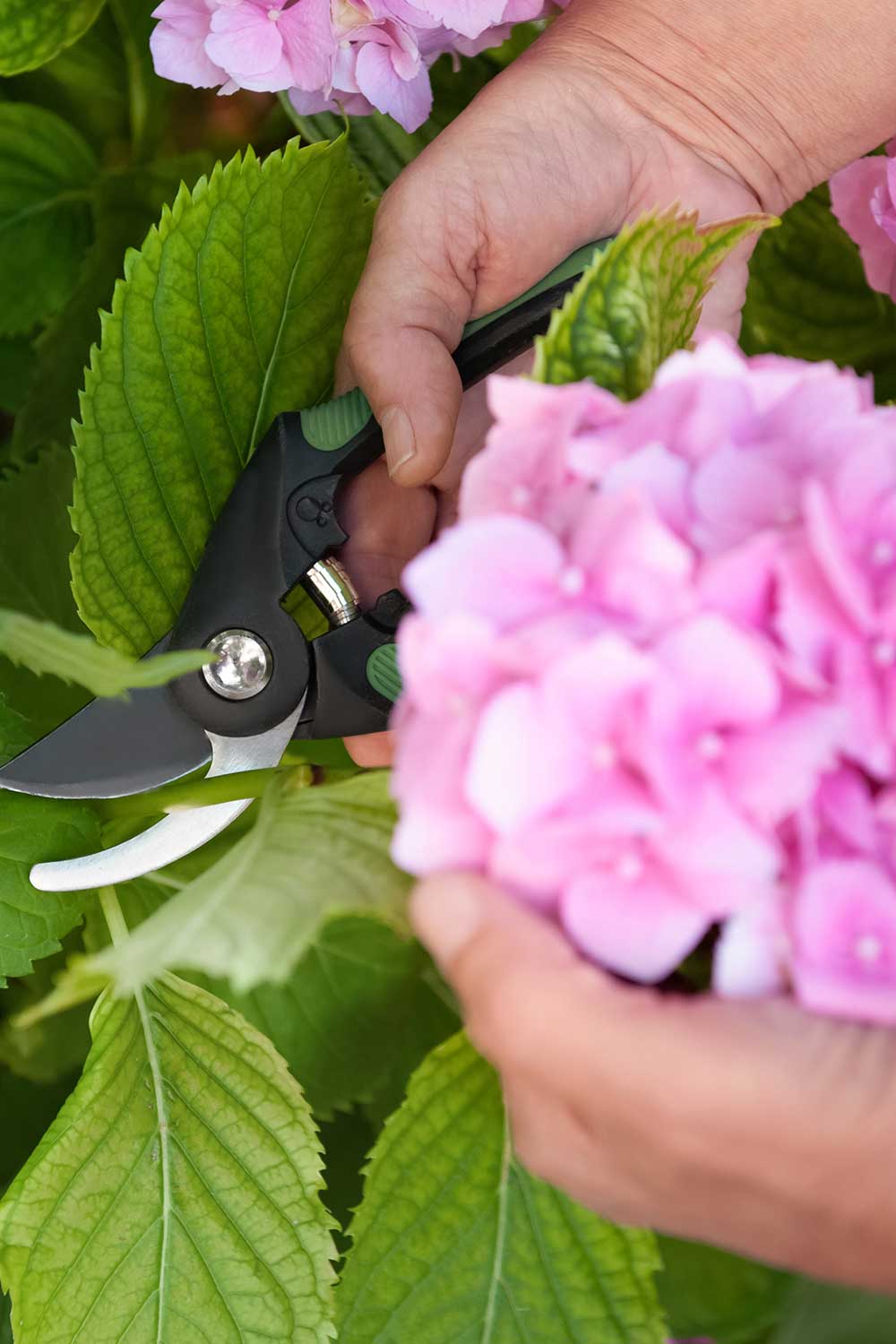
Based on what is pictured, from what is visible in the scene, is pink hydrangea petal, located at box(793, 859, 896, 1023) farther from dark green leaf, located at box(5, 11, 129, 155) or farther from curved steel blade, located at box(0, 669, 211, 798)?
dark green leaf, located at box(5, 11, 129, 155)

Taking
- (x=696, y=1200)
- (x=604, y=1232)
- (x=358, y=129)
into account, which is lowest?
(x=604, y=1232)

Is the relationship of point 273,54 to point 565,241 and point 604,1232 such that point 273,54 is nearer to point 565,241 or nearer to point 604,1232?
point 565,241

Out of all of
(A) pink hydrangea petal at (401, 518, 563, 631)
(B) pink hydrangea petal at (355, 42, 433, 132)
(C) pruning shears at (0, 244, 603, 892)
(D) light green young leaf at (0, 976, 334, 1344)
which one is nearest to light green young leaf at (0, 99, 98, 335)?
(B) pink hydrangea petal at (355, 42, 433, 132)

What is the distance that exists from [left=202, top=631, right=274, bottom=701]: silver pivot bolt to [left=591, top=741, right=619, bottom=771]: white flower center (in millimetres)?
269

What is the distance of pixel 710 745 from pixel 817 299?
2.08 feet

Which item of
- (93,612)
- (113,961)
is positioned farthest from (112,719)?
(113,961)

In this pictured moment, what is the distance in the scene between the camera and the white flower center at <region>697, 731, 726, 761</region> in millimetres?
292

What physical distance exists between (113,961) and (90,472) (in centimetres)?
32

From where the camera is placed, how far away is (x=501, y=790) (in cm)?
29

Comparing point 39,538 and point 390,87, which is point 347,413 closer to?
point 390,87

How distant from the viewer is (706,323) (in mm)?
696

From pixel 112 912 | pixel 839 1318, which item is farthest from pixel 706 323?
pixel 839 1318

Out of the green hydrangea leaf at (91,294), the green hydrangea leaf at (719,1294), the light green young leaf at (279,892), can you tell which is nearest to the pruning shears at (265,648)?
the light green young leaf at (279,892)

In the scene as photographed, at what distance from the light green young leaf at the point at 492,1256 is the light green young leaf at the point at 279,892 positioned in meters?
0.19
